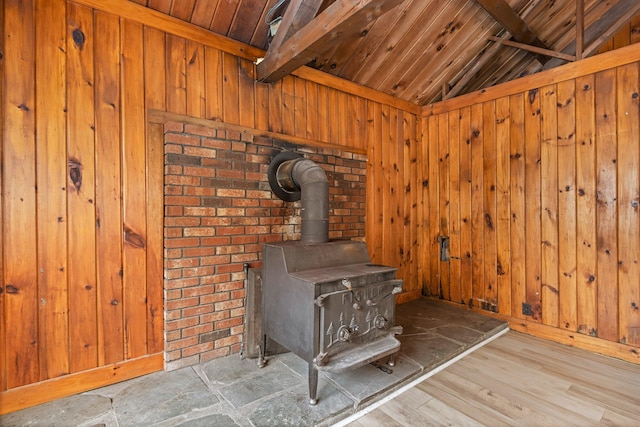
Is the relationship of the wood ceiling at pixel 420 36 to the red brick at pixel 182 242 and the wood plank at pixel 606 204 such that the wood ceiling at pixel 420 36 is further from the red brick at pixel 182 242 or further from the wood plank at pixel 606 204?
the red brick at pixel 182 242

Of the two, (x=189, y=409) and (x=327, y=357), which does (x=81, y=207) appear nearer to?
(x=189, y=409)

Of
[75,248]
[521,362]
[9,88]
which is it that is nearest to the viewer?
[9,88]

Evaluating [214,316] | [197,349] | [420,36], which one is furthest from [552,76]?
[197,349]

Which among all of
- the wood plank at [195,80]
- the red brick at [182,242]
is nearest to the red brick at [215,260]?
the red brick at [182,242]

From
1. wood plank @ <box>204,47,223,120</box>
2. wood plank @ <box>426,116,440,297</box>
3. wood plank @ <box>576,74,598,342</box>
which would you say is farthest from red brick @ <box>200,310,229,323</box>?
wood plank @ <box>576,74,598,342</box>

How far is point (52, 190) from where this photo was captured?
70.0 inches

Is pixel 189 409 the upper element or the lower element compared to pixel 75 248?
lower

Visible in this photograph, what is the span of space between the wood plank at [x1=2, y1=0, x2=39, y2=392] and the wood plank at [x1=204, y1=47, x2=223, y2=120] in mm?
950

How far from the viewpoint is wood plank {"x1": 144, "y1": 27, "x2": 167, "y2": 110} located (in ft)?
6.70

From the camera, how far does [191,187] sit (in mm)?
2172

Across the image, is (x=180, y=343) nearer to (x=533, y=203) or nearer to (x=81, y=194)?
(x=81, y=194)

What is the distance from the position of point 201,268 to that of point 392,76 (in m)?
2.65

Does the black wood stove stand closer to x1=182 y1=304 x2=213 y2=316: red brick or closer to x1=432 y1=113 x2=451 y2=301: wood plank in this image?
x1=182 y1=304 x2=213 y2=316: red brick

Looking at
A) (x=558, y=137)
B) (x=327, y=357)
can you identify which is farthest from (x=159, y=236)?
(x=558, y=137)
